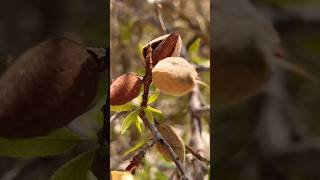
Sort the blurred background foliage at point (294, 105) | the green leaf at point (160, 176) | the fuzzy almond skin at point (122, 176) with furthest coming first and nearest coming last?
the green leaf at point (160, 176)
the fuzzy almond skin at point (122, 176)
the blurred background foliage at point (294, 105)


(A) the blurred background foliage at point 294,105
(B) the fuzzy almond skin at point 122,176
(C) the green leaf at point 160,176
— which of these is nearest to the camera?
(A) the blurred background foliage at point 294,105

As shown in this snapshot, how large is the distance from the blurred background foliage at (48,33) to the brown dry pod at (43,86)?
1 centimetres

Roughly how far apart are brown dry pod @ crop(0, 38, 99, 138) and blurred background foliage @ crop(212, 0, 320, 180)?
160 mm

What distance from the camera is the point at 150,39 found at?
104cm

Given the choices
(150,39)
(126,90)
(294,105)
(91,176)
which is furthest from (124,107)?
(150,39)

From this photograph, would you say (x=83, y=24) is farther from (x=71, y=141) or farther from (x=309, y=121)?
(x=309, y=121)

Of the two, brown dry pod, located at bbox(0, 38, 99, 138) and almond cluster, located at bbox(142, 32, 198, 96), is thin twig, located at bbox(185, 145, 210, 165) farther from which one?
brown dry pod, located at bbox(0, 38, 99, 138)

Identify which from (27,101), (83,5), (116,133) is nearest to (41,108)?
(27,101)

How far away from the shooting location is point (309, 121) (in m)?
0.54

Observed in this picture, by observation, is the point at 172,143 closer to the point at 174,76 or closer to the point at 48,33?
the point at 174,76

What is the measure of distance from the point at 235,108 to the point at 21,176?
23 centimetres

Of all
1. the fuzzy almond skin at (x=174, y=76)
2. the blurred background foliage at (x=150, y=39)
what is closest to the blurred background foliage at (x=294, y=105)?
the fuzzy almond skin at (x=174, y=76)

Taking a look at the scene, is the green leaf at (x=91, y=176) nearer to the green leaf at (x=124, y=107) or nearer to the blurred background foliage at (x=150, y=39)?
the green leaf at (x=124, y=107)

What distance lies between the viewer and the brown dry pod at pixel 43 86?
0.57 m
